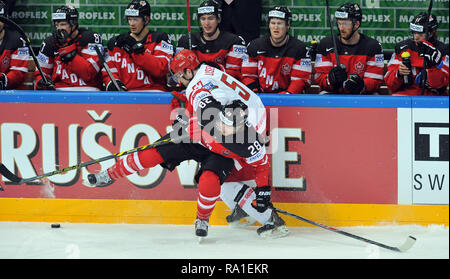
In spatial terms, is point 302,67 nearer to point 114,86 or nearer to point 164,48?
point 164,48

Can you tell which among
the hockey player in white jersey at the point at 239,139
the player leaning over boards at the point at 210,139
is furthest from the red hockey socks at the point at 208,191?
the hockey player in white jersey at the point at 239,139

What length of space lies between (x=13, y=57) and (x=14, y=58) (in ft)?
0.04

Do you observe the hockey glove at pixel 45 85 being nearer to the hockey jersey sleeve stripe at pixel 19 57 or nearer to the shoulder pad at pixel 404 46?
the hockey jersey sleeve stripe at pixel 19 57

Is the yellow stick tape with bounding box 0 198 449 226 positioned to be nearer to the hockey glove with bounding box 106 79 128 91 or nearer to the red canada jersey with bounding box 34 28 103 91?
the hockey glove with bounding box 106 79 128 91

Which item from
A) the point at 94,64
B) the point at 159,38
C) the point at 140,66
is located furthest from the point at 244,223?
the point at 94,64

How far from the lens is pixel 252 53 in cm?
571

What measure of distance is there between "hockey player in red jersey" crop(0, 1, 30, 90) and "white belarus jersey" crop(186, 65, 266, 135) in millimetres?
1600

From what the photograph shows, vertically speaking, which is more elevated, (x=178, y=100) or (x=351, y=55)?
(x=351, y=55)

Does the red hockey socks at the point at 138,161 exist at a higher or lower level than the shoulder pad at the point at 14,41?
lower

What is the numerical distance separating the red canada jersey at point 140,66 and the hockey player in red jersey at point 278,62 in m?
0.58

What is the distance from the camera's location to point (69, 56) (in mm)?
5859

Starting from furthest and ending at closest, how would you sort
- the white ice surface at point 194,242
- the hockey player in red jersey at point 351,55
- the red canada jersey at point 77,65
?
the red canada jersey at point 77,65, the hockey player in red jersey at point 351,55, the white ice surface at point 194,242

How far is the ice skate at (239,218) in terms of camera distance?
5.21 metres
